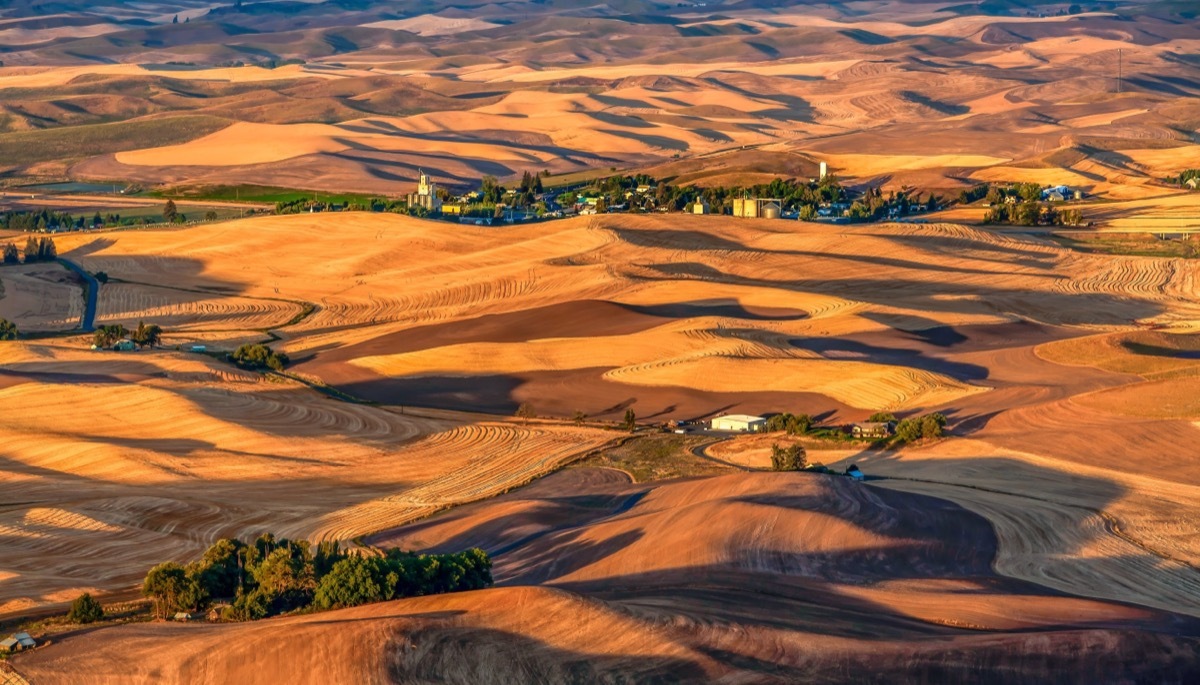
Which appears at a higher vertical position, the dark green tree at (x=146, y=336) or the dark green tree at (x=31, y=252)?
the dark green tree at (x=146, y=336)

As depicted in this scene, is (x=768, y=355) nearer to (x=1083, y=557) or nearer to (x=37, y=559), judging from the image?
(x=1083, y=557)

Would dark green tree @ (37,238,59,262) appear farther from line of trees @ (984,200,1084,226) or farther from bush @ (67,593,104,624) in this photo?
bush @ (67,593,104,624)

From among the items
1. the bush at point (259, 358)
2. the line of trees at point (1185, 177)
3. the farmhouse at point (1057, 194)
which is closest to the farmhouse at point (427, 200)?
the farmhouse at point (1057, 194)

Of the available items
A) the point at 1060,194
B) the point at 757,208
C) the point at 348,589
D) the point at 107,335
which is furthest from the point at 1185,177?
the point at 348,589

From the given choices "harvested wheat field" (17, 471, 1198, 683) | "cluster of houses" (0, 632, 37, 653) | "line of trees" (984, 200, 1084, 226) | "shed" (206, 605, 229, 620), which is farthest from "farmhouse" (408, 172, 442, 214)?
"cluster of houses" (0, 632, 37, 653)

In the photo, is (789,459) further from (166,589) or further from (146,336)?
(146,336)

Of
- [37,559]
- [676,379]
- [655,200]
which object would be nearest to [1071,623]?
[37,559]

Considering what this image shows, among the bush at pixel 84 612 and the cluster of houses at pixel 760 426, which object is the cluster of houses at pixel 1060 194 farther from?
the bush at pixel 84 612
